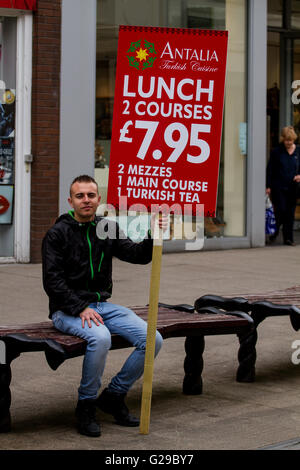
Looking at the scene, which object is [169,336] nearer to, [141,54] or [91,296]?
[91,296]

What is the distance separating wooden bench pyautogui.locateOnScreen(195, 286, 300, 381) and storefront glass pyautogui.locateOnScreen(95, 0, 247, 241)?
6573 millimetres

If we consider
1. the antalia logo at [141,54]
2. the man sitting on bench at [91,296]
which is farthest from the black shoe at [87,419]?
the antalia logo at [141,54]

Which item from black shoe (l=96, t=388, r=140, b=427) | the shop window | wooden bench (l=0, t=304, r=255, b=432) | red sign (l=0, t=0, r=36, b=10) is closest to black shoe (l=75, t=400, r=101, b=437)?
black shoe (l=96, t=388, r=140, b=427)

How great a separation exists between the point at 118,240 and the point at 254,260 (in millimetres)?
7958

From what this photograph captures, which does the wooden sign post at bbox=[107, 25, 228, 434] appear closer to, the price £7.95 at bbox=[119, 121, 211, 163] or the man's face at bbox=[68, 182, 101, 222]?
the price £7.95 at bbox=[119, 121, 211, 163]

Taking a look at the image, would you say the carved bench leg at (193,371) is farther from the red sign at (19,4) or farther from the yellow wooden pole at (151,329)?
the red sign at (19,4)

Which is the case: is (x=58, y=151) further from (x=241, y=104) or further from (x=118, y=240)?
(x=118, y=240)

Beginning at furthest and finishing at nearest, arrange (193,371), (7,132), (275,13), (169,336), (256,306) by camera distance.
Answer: (275,13)
(7,132)
(256,306)
(193,371)
(169,336)

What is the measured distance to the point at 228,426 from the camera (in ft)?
19.1

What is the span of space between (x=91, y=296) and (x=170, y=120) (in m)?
1.13

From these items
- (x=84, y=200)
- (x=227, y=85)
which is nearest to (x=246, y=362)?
(x=84, y=200)

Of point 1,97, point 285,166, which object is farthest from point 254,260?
point 1,97

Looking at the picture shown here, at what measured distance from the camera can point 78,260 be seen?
231 inches

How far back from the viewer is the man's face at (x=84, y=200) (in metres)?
5.92
